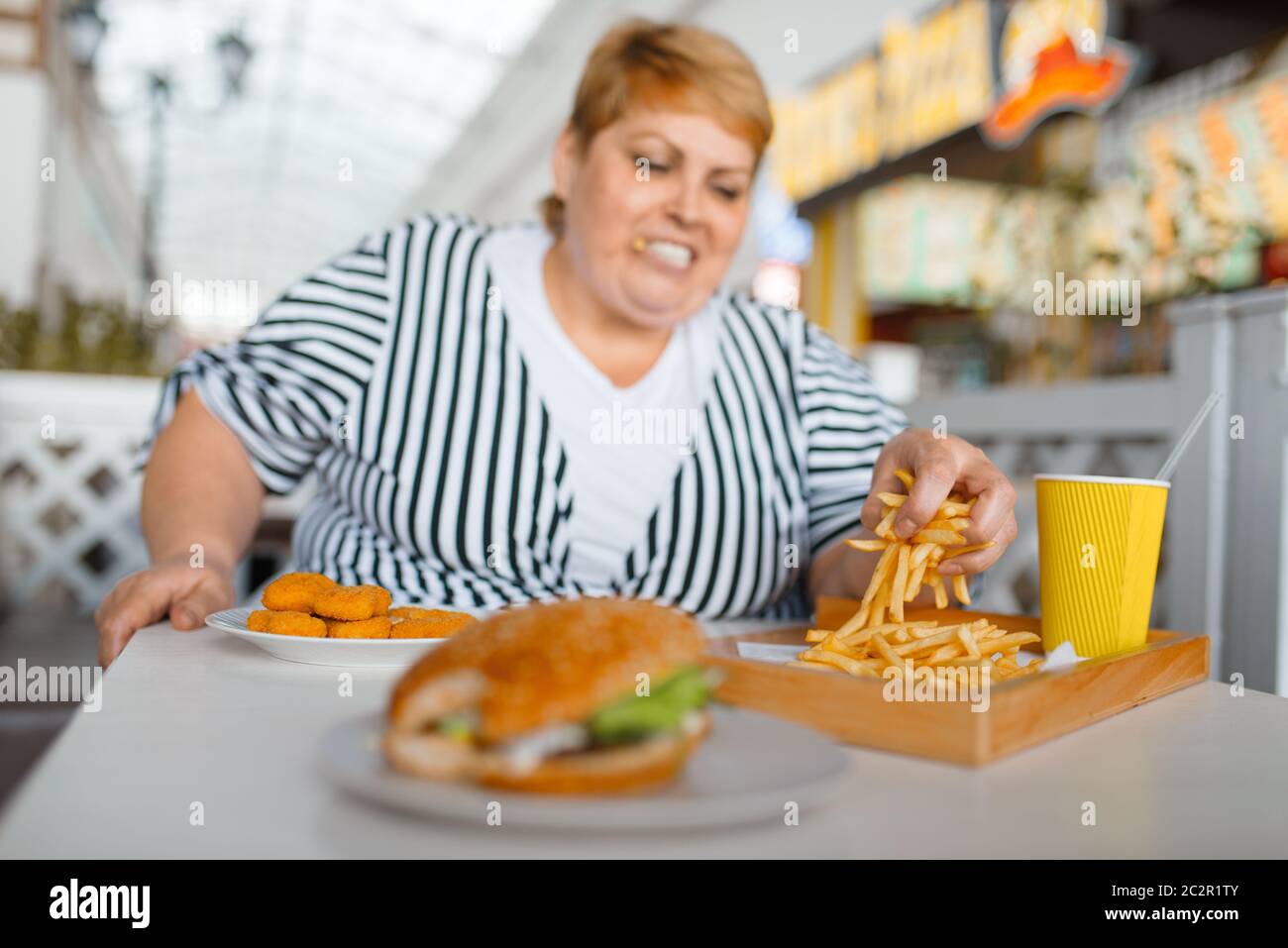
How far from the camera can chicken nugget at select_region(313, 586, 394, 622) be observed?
871 millimetres

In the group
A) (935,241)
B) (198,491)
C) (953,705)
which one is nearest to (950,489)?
(953,705)

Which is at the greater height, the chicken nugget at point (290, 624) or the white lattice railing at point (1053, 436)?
the white lattice railing at point (1053, 436)

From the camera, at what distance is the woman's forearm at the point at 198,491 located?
1.22 m

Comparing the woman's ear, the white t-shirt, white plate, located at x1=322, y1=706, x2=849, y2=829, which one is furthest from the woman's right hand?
the woman's ear

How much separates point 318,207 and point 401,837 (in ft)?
67.9

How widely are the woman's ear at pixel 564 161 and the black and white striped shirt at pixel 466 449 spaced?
0.50 feet

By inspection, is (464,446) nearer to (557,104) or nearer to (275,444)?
(275,444)

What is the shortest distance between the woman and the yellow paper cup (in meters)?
0.33

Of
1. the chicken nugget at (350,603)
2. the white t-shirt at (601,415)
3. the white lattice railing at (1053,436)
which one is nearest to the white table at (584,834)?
the chicken nugget at (350,603)

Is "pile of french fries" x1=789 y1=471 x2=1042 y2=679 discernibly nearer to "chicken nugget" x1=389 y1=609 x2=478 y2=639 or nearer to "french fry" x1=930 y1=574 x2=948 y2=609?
"french fry" x1=930 y1=574 x2=948 y2=609

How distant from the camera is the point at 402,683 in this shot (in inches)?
19.8

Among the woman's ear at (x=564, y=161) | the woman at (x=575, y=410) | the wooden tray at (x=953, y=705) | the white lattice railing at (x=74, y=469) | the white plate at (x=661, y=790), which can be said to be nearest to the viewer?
the white plate at (x=661, y=790)

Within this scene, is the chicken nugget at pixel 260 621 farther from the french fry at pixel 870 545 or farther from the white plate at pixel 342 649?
the french fry at pixel 870 545
